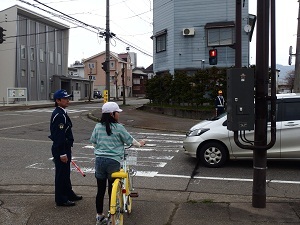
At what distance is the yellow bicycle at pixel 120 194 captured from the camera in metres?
4.07

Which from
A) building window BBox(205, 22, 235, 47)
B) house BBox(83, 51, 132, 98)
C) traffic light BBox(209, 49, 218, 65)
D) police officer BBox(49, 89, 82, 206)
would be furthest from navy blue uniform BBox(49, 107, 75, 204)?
house BBox(83, 51, 132, 98)

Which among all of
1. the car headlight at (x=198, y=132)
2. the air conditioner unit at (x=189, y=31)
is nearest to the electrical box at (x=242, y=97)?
the car headlight at (x=198, y=132)

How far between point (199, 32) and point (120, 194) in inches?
946

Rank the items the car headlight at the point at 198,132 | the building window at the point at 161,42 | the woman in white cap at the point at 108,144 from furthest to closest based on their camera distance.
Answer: the building window at the point at 161,42 → the car headlight at the point at 198,132 → the woman in white cap at the point at 108,144

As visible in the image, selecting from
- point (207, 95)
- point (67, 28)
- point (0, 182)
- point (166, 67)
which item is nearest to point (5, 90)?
point (67, 28)

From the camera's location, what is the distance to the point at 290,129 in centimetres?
804

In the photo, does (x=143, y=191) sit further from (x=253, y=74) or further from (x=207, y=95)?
(x=207, y=95)

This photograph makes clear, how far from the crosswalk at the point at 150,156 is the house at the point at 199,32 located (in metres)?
14.0

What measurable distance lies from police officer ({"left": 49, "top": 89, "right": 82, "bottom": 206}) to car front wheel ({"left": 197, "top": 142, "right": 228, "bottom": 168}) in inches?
146

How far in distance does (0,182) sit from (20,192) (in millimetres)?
1037

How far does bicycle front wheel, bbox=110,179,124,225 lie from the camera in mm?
4035

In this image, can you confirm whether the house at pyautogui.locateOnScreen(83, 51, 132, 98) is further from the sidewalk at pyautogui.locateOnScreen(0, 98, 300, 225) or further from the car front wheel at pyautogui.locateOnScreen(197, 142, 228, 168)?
the sidewalk at pyautogui.locateOnScreen(0, 98, 300, 225)

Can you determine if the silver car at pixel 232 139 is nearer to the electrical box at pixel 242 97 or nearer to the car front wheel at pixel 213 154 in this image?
the car front wheel at pixel 213 154

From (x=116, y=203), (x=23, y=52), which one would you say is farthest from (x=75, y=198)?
(x=23, y=52)
